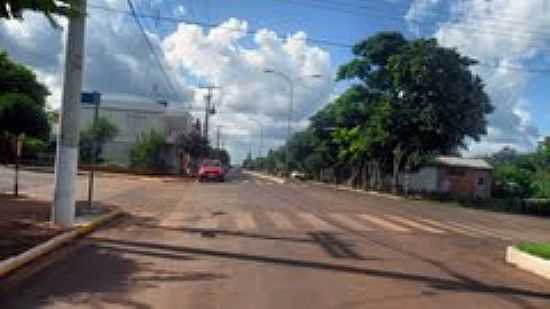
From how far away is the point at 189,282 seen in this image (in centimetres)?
991

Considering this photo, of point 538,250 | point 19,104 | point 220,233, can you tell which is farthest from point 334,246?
point 19,104

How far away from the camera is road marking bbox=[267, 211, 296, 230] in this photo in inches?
735

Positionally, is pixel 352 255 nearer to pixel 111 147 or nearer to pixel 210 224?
pixel 210 224

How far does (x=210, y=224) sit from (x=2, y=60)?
23310 mm

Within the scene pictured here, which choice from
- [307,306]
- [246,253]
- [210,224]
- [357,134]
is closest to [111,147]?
[357,134]

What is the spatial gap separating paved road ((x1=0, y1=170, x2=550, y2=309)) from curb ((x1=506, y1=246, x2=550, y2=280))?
0.26 meters

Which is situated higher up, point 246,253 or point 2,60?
point 2,60

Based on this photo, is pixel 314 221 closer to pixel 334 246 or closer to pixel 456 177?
pixel 334 246

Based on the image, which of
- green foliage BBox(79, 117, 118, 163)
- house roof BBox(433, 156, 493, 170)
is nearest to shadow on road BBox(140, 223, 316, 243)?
green foliage BBox(79, 117, 118, 163)

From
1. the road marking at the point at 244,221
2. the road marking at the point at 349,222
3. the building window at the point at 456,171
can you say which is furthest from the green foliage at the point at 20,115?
the building window at the point at 456,171

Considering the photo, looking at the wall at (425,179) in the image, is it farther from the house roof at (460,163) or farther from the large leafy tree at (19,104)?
the large leafy tree at (19,104)

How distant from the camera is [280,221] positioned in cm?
2030

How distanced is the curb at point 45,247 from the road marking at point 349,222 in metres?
6.63

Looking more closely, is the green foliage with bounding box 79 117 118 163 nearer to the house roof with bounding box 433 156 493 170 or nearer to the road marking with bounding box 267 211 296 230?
the house roof with bounding box 433 156 493 170
